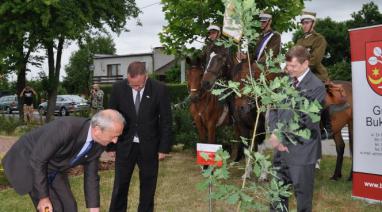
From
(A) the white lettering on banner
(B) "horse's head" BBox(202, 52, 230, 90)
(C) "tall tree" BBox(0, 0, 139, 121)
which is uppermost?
(C) "tall tree" BBox(0, 0, 139, 121)

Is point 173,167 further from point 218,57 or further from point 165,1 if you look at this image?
point 165,1

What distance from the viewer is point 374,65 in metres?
7.46

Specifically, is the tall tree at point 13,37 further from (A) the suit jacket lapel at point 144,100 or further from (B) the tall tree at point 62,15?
(A) the suit jacket lapel at point 144,100

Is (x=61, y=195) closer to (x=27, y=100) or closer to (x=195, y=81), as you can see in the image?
(x=195, y=81)

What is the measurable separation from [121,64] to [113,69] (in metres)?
1.57

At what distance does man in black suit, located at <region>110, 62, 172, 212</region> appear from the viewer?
6.40 meters

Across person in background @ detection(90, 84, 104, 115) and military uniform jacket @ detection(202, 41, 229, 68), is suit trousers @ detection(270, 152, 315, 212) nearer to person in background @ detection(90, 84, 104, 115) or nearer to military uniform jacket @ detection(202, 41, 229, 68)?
military uniform jacket @ detection(202, 41, 229, 68)

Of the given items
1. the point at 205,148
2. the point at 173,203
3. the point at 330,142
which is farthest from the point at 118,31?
the point at 205,148

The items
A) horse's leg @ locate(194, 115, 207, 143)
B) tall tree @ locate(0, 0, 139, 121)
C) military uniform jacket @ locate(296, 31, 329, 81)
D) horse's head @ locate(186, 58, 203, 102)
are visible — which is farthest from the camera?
tall tree @ locate(0, 0, 139, 121)

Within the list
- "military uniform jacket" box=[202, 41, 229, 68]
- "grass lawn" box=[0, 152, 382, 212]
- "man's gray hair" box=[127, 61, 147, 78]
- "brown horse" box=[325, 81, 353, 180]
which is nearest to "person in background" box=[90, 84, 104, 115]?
"grass lawn" box=[0, 152, 382, 212]

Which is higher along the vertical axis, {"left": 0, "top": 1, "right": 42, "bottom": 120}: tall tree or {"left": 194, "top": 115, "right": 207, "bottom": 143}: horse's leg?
{"left": 0, "top": 1, "right": 42, "bottom": 120}: tall tree

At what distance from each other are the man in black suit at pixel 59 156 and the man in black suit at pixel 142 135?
5.28 ft

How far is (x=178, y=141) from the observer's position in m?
12.8

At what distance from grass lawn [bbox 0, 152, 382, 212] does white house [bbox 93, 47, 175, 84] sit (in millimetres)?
46771
